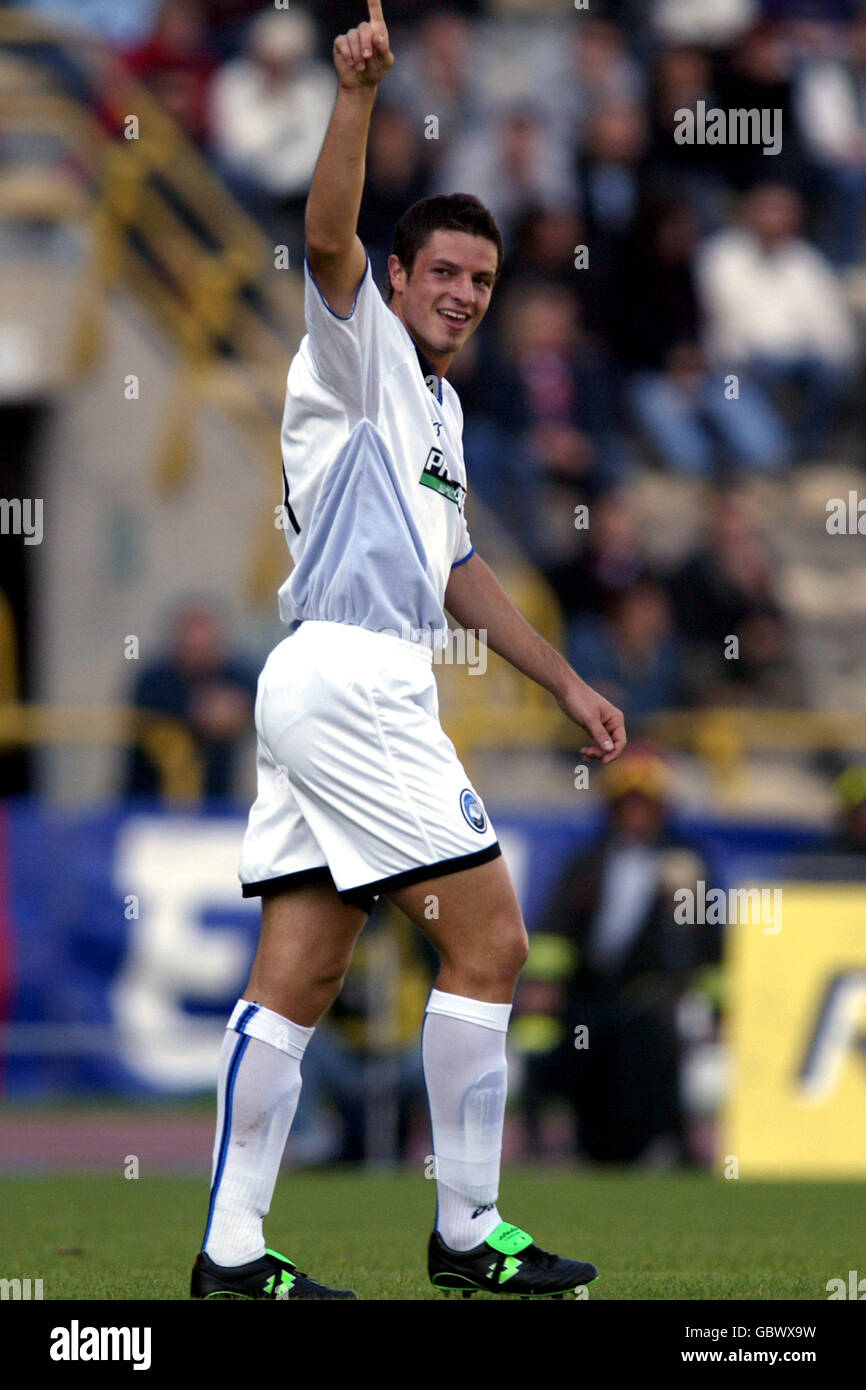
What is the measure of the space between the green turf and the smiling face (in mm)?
2067

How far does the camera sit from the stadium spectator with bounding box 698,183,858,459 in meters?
15.7

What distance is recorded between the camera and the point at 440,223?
5344 millimetres

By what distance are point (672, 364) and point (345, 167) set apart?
10.7 m

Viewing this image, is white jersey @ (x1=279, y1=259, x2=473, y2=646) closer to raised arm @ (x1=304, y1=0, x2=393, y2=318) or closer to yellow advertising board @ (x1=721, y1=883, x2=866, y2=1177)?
raised arm @ (x1=304, y1=0, x2=393, y2=318)

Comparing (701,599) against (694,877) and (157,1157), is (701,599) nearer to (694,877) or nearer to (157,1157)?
(694,877)

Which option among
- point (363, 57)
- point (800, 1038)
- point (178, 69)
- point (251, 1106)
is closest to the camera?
point (363, 57)

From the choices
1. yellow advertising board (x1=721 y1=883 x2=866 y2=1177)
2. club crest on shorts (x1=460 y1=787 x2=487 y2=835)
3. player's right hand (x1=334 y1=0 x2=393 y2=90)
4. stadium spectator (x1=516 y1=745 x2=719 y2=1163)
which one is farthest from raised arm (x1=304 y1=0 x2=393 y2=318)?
stadium spectator (x1=516 y1=745 x2=719 y2=1163)

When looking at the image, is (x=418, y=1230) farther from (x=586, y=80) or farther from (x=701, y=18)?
(x=701, y=18)

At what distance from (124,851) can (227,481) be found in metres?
2.93

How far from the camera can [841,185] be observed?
54.0ft

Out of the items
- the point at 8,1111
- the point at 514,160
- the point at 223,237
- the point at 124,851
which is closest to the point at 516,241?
the point at 514,160

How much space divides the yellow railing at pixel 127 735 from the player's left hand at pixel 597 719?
7.94 metres

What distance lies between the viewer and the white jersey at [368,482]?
5.20 meters

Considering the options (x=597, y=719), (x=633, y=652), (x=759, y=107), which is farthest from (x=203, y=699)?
(x=597, y=719)
